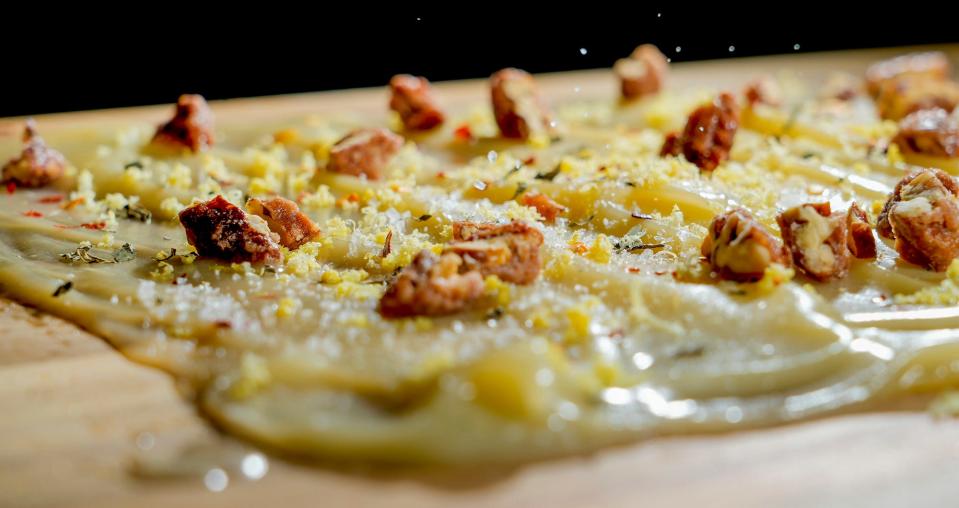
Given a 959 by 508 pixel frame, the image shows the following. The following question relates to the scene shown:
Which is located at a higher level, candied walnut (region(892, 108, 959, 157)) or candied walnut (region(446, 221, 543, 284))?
candied walnut (region(892, 108, 959, 157))

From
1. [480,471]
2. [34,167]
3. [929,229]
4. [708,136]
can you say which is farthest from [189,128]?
[929,229]

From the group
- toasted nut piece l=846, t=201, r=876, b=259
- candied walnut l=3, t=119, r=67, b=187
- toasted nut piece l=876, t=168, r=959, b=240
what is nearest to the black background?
candied walnut l=3, t=119, r=67, b=187

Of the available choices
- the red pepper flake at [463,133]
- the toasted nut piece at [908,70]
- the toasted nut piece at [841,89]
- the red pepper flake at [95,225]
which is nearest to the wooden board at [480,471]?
the red pepper flake at [95,225]

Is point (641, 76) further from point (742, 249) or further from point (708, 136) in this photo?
point (742, 249)

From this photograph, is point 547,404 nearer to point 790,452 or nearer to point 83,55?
point 790,452

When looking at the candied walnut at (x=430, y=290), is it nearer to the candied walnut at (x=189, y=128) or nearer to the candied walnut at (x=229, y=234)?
the candied walnut at (x=229, y=234)

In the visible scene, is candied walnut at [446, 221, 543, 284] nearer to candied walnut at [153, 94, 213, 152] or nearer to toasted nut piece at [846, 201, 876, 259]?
toasted nut piece at [846, 201, 876, 259]
